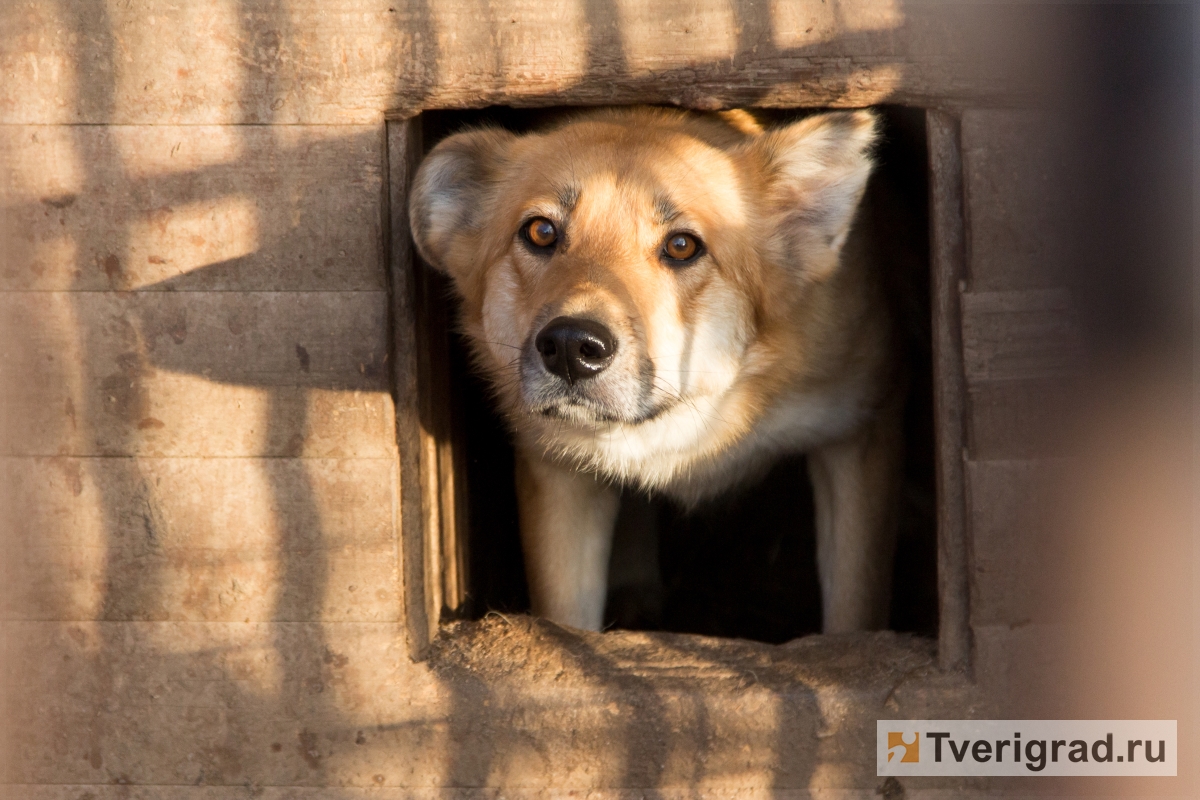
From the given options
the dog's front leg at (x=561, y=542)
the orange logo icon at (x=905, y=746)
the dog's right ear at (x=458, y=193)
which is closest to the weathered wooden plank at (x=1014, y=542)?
the orange logo icon at (x=905, y=746)

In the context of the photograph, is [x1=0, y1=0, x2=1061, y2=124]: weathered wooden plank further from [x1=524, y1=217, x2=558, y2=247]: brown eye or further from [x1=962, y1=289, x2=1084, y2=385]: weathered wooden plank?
[x1=962, y1=289, x2=1084, y2=385]: weathered wooden plank

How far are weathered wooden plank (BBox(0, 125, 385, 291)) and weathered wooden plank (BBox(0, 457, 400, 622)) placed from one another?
520 mm

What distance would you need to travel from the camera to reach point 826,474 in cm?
365

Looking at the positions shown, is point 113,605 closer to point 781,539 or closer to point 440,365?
point 440,365

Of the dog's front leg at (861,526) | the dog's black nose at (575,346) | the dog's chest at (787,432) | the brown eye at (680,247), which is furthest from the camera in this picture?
the dog's front leg at (861,526)

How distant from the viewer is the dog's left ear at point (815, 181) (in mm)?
3090

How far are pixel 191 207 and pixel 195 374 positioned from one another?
459 mm

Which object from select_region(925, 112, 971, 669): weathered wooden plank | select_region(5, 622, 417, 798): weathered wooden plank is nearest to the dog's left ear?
select_region(925, 112, 971, 669): weathered wooden plank

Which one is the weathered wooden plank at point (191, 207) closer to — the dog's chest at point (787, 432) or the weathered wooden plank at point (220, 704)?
the weathered wooden plank at point (220, 704)

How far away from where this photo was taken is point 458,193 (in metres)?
3.35

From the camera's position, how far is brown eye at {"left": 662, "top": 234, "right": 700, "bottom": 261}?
3.04 m

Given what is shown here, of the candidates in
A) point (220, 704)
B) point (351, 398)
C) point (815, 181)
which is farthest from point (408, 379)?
point (815, 181)

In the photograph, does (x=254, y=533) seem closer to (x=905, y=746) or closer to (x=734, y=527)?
(x=905, y=746)

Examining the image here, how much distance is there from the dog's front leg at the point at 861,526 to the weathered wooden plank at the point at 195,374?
1.55 m
